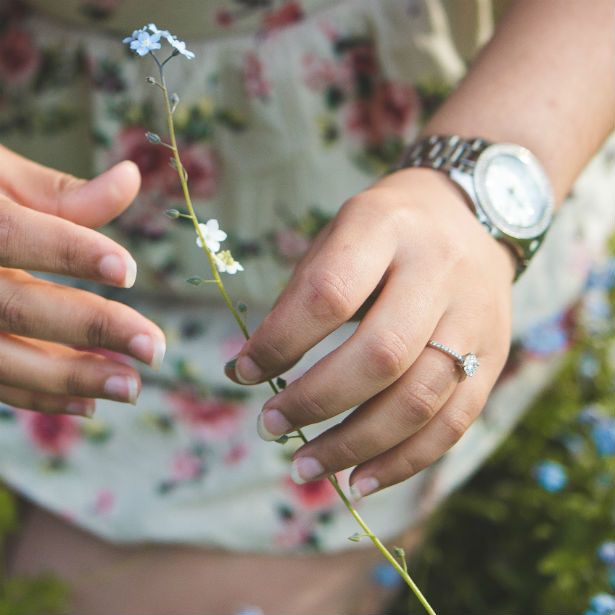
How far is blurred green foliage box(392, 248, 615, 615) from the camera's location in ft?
3.88

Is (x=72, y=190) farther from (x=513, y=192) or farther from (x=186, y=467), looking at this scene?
(x=186, y=467)

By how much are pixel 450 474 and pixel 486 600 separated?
288 mm

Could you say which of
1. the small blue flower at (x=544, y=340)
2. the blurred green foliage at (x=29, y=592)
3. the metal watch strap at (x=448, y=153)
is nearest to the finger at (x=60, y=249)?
the metal watch strap at (x=448, y=153)

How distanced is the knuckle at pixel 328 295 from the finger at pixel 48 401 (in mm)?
313

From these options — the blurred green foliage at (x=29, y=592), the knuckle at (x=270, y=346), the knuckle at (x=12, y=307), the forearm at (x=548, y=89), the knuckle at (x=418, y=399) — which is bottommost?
the blurred green foliage at (x=29, y=592)

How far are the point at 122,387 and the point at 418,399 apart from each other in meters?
0.28

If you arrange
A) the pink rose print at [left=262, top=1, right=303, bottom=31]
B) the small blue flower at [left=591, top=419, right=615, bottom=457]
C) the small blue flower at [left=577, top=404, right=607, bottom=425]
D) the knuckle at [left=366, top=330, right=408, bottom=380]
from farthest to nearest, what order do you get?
1. the small blue flower at [left=577, top=404, right=607, bottom=425]
2. the small blue flower at [left=591, top=419, right=615, bottom=457]
3. the pink rose print at [left=262, top=1, right=303, bottom=31]
4. the knuckle at [left=366, top=330, right=408, bottom=380]

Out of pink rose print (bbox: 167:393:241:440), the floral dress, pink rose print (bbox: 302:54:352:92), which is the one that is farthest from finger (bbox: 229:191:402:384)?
pink rose print (bbox: 167:393:241:440)

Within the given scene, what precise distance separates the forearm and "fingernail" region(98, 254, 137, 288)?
39cm

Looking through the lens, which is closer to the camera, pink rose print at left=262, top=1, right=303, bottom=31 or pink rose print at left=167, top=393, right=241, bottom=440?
pink rose print at left=262, top=1, right=303, bottom=31

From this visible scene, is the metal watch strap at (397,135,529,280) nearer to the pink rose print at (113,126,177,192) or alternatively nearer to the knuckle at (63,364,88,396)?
the knuckle at (63,364,88,396)

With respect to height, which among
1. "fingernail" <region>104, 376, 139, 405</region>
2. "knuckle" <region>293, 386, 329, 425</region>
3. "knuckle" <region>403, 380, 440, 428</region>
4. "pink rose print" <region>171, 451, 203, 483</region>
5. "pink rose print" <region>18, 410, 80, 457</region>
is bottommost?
"pink rose print" <region>18, 410, 80, 457</region>

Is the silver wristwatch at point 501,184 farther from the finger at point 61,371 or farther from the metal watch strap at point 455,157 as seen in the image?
the finger at point 61,371

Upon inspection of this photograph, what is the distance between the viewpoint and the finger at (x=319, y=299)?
1.90 feet
